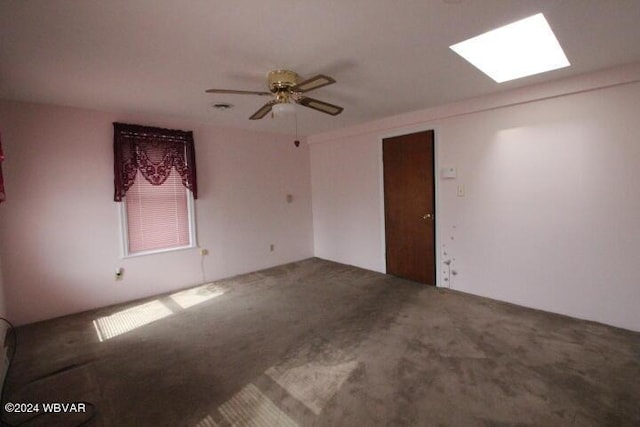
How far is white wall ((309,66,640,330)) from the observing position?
2619mm

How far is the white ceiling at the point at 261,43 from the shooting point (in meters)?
1.62

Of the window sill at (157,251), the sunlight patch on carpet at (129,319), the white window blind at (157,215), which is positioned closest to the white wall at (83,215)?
the window sill at (157,251)

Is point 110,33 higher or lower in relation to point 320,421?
higher

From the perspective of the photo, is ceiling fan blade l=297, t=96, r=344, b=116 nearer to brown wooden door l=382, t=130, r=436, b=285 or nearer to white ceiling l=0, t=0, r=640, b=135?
white ceiling l=0, t=0, r=640, b=135

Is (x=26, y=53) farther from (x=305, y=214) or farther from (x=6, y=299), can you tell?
(x=305, y=214)

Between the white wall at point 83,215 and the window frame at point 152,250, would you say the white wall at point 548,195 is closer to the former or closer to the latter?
the white wall at point 83,215

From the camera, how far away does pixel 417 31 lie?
73.9 inches

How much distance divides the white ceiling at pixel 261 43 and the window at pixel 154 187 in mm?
668

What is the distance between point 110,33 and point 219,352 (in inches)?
97.0

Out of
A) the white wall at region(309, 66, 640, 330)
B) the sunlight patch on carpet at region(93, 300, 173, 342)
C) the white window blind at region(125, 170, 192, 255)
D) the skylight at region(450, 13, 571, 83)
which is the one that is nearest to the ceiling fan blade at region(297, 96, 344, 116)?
the skylight at region(450, 13, 571, 83)

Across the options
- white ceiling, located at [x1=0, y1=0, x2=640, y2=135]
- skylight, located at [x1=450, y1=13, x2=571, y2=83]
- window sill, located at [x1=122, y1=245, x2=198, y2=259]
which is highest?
skylight, located at [x1=450, y1=13, x2=571, y2=83]

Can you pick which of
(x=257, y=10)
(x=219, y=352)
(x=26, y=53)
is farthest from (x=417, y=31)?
(x=219, y=352)

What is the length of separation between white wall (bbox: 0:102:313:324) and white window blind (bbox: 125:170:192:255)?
15 centimetres

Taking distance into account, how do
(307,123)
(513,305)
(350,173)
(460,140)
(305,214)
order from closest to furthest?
(513,305) < (460,140) < (307,123) < (350,173) < (305,214)
